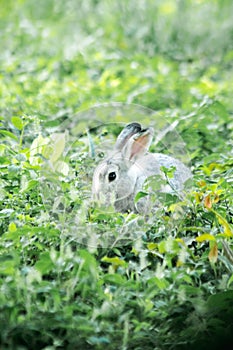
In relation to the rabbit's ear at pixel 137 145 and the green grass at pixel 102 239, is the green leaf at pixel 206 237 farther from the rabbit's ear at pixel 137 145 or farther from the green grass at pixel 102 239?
the rabbit's ear at pixel 137 145

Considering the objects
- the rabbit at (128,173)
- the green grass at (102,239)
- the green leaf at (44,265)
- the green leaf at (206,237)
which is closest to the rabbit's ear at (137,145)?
the rabbit at (128,173)

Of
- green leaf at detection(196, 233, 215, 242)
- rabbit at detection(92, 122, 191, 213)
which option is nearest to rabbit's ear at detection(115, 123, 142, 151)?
rabbit at detection(92, 122, 191, 213)

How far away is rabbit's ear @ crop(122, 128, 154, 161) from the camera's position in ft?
10.7

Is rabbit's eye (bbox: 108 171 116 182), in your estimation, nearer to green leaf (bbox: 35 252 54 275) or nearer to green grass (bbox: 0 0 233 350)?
green grass (bbox: 0 0 233 350)

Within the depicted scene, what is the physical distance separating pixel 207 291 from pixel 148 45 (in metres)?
4.72

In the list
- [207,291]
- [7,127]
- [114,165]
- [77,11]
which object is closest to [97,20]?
[77,11]

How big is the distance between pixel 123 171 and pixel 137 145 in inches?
Result: 4.9

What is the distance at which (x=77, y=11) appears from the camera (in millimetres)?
7949

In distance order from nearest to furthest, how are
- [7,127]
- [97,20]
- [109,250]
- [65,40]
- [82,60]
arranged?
[109,250], [7,127], [82,60], [65,40], [97,20]

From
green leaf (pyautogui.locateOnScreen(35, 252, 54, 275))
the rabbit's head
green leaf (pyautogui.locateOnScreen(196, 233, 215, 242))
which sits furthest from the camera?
the rabbit's head

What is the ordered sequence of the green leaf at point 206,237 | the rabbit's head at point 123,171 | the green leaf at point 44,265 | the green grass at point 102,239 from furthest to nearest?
the rabbit's head at point 123,171
the green leaf at point 206,237
the green leaf at point 44,265
the green grass at point 102,239

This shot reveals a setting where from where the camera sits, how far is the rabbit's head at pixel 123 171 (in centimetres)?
320

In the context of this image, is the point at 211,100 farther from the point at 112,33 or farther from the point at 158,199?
the point at 112,33

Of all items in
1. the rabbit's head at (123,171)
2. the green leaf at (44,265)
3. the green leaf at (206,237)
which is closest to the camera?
the green leaf at (44,265)
